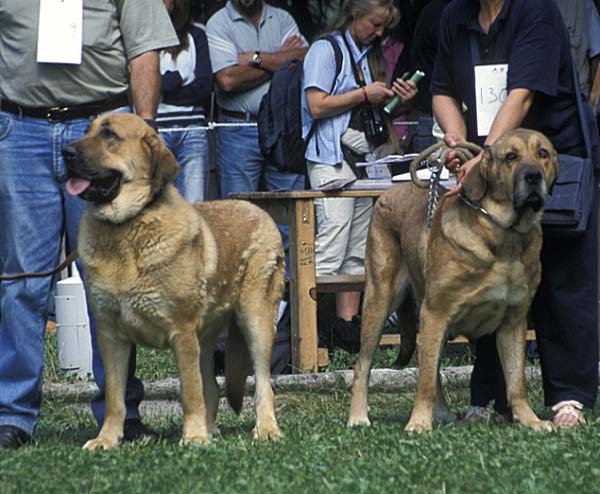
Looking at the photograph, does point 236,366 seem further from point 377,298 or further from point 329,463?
point 329,463

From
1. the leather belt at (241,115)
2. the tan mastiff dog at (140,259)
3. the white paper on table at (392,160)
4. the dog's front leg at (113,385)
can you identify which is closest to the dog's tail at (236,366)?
the tan mastiff dog at (140,259)

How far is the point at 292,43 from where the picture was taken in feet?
34.8

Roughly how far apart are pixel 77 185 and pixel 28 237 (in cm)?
71

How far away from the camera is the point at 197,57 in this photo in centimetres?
1024

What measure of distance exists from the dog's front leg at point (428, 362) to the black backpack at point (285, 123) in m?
3.23

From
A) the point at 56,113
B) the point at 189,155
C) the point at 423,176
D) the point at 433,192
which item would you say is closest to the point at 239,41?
the point at 189,155

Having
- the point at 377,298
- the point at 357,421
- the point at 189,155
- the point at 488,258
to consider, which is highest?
the point at 189,155

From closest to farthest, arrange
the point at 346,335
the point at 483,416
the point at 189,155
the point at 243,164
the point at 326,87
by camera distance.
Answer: the point at 483,416 → the point at 326,87 → the point at 346,335 → the point at 189,155 → the point at 243,164

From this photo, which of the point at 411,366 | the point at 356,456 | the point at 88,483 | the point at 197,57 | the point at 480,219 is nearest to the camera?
the point at 88,483

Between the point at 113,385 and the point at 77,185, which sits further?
the point at 113,385

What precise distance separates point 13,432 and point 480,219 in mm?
2486

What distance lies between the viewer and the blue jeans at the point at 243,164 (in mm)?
10477

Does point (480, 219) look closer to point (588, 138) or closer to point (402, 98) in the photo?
point (588, 138)

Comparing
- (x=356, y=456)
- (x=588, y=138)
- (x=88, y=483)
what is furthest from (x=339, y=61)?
(x=88, y=483)
